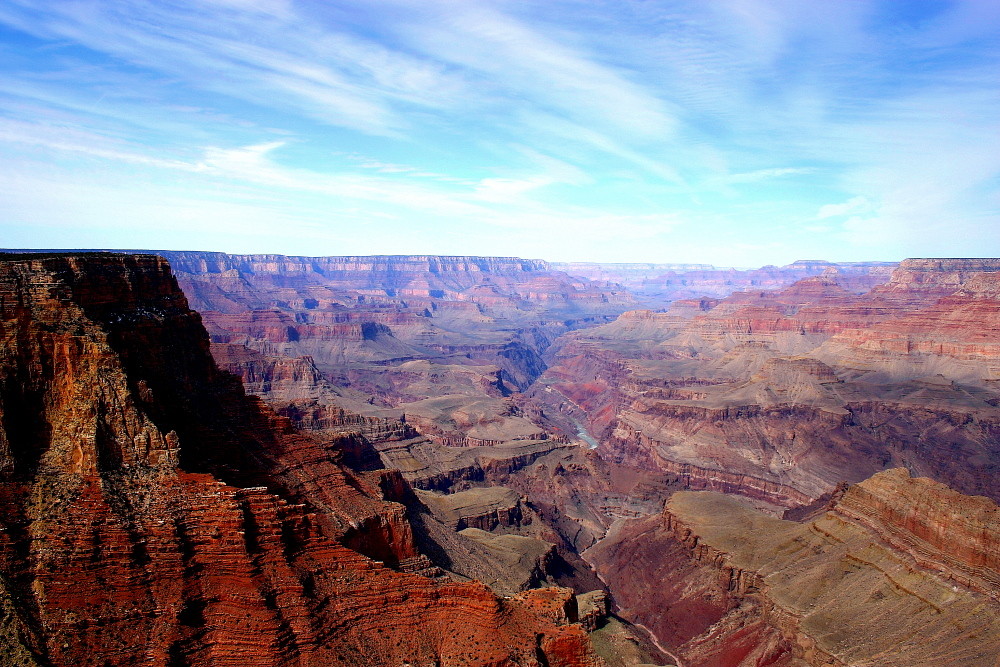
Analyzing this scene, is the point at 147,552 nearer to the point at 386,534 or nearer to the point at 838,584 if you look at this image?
the point at 386,534

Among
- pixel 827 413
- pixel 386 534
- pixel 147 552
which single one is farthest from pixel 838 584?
pixel 827 413

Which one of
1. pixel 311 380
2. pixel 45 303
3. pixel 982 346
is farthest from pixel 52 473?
pixel 982 346

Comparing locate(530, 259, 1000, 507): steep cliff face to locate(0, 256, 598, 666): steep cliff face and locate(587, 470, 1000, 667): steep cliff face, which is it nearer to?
locate(587, 470, 1000, 667): steep cliff face

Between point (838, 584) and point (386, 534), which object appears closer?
point (386, 534)

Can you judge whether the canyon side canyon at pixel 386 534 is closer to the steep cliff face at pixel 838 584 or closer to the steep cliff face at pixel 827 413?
the steep cliff face at pixel 838 584

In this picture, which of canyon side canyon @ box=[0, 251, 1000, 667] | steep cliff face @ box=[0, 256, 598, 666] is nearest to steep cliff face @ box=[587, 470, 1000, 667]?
canyon side canyon @ box=[0, 251, 1000, 667]

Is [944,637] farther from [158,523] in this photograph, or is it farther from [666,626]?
[158,523]
